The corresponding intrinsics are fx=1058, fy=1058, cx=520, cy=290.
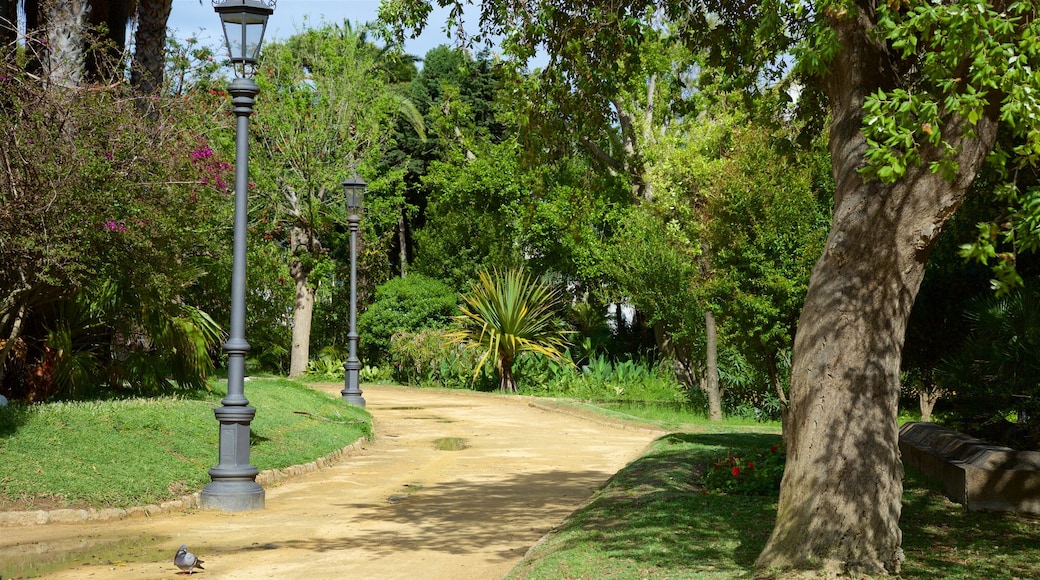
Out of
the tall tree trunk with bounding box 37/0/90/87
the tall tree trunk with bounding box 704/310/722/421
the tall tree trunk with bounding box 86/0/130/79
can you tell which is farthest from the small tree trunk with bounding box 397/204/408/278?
the tall tree trunk with bounding box 37/0/90/87

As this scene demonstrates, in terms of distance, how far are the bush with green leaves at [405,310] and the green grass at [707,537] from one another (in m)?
20.4

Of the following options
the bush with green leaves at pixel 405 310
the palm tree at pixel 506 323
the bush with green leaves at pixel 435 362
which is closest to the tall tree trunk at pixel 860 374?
the palm tree at pixel 506 323

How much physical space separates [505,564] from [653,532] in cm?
111

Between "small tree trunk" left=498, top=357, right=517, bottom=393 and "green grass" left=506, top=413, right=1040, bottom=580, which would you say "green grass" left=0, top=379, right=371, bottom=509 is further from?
"small tree trunk" left=498, top=357, right=517, bottom=393

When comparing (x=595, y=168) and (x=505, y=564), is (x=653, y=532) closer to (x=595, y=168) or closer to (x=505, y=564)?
(x=505, y=564)

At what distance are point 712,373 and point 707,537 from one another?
1282 cm

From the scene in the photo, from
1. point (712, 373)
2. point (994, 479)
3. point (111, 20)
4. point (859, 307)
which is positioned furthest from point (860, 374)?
point (712, 373)

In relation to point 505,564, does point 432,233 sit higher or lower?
higher

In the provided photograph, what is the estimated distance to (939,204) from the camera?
6.11 metres

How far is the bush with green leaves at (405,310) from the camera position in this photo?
3066 centimetres

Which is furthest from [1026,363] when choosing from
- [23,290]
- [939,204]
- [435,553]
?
[23,290]

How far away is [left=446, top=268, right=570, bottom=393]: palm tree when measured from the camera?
1063 inches

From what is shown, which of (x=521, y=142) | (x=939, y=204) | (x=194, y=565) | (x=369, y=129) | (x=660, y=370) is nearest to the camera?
(x=939, y=204)

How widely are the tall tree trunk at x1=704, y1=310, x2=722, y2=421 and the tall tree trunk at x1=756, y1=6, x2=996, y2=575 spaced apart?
13762 millimetres
